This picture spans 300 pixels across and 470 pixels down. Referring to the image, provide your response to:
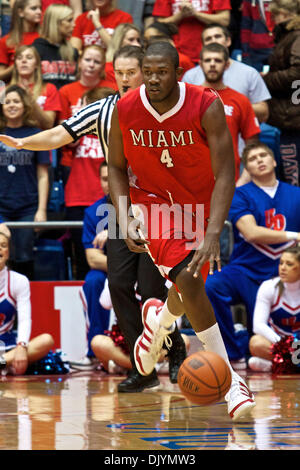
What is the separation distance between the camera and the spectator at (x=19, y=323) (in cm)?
736

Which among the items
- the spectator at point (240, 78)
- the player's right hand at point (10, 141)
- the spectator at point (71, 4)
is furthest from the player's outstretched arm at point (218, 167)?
the spectator at point (71, 4)

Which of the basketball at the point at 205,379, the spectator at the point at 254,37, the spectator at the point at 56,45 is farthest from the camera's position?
the spectator at the point at 254,37

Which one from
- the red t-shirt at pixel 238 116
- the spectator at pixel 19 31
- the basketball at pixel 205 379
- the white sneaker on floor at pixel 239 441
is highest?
the spectator at pixel 19 31

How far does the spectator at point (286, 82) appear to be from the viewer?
29.1 ft

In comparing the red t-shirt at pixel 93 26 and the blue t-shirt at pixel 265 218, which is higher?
the red t-shirt at pixel 93 26

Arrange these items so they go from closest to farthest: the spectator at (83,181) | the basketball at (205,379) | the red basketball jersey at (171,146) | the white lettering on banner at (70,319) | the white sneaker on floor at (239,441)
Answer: the white sneaker on floor at (239,441) < the basketball at (205,379) < the red basketball jersey at (171,146) < the white lettering on banner at (70,319) < the spectator at (83,181)

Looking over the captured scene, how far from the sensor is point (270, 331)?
740 centimetres

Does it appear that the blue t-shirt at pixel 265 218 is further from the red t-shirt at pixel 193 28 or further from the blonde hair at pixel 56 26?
the blonde hair at pixel 56 26

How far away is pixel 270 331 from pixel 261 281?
0.66 meters

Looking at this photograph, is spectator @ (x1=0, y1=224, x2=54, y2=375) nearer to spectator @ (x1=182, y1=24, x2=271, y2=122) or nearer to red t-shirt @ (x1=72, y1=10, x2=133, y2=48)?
spectator @ (x1=182, y1=24, x2=271, y2=122)

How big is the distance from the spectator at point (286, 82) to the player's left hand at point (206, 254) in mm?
4679

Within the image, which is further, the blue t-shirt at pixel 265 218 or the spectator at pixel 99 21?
the spectator at pixel 99 21

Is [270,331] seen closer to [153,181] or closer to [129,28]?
[153,181]

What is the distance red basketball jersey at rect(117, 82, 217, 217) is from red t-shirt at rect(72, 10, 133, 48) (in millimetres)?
5417
